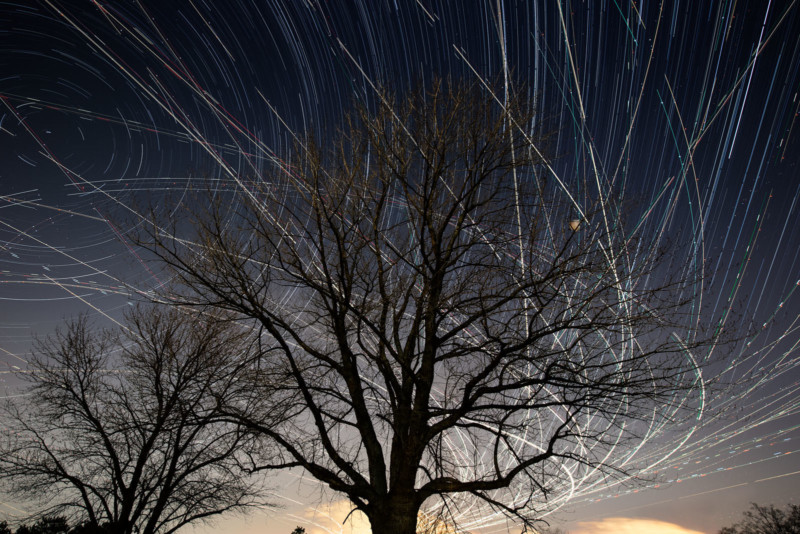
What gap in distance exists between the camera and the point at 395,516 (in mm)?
6977

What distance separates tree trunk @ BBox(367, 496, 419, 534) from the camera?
→ 273 inches

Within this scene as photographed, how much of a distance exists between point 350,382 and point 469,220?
3.74m

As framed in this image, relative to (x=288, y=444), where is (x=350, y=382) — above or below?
above

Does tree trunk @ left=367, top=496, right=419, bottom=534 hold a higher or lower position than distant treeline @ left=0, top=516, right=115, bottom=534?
lower

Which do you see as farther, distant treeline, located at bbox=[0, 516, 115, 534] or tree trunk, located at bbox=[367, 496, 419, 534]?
distant treeline, located at bbox=[0, 516, 115, 534]

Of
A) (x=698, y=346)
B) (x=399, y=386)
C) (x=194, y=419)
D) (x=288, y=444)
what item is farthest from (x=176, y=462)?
(x=698, y=346)

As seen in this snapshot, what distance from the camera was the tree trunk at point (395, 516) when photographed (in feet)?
22.7

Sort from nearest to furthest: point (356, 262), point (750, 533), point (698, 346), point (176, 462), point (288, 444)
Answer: point (698, 346) → point (288, 444) → point (356, 262) → point (176, 462) → point (750, 533)

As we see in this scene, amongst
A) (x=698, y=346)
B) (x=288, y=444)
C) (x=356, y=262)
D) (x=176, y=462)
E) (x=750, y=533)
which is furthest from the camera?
(x=750, y=533)

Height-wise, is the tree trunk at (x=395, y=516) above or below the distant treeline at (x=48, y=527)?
below

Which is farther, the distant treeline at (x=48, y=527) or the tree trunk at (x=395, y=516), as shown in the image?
the distant treeline at (x=48, y=527)

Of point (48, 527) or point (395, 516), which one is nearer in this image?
point (395, 516)

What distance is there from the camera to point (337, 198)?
8.00 metres

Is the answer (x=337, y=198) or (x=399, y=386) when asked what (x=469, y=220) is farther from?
(x=399, y=386)
